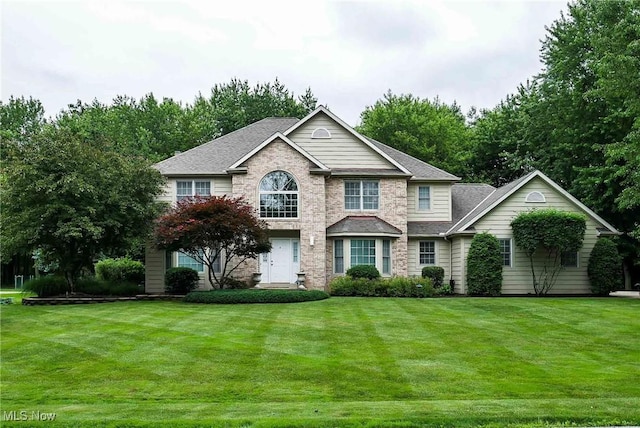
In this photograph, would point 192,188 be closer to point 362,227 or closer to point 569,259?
point 362,227

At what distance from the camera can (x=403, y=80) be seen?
191 feet

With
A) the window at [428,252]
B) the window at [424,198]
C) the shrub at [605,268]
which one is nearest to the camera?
the shrub at [605,268]

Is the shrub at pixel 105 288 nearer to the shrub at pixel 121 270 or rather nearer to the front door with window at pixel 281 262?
the front door with window at pixel 281 262

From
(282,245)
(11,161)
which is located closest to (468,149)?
→ (282,245)

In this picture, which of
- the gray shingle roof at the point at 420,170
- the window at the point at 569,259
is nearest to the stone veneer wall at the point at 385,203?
the gray shingle roof at the point at 420,170

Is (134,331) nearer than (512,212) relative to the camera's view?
Yes

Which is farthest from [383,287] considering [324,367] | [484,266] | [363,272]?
[324,367]

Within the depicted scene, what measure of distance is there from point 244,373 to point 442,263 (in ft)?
70.4

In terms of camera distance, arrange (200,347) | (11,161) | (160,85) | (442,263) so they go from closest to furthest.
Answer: (200,347)
(11,161)
(442,263)
(160,85)

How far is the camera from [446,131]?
54.6m

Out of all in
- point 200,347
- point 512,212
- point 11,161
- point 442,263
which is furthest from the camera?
point 442,263

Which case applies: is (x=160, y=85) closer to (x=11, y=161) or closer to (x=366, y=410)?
(x=11, y=161)

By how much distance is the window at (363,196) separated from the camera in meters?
31.8

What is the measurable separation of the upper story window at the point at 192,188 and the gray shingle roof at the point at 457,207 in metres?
9.93
